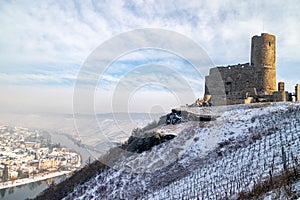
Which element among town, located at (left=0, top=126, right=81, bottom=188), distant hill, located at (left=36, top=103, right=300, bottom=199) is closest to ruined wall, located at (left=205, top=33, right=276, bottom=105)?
distant hill, located at (left=36, top=103, right=300, bottom=199)

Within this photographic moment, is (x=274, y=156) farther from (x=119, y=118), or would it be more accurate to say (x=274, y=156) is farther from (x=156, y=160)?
(x=119, y=118)

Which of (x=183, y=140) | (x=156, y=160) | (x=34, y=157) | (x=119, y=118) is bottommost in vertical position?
(x=34, y=157)

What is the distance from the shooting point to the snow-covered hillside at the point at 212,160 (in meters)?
6.65

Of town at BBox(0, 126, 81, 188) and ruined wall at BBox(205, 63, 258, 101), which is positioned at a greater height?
ruined wall at BBox(205, 63, 258, 101)

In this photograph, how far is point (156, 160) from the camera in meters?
12.9

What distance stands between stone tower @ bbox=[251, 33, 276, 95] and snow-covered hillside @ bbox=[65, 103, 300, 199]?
5832 mm

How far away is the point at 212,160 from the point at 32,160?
260 feet

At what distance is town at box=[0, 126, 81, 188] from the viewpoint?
2291 inches

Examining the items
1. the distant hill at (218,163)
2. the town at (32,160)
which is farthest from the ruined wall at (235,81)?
the town at (32,160)

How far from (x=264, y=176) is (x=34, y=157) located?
293 ft

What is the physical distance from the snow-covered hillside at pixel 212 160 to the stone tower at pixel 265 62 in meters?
5.83

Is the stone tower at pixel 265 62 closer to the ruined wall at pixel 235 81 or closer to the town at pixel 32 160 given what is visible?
the ruined wall at pixel 235 81

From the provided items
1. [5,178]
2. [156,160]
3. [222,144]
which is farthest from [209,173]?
[5,178]

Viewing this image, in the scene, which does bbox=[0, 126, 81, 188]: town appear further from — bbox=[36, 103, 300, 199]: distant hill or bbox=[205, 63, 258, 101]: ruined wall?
bbox=[36, 103, 300, 199]: distant hill
